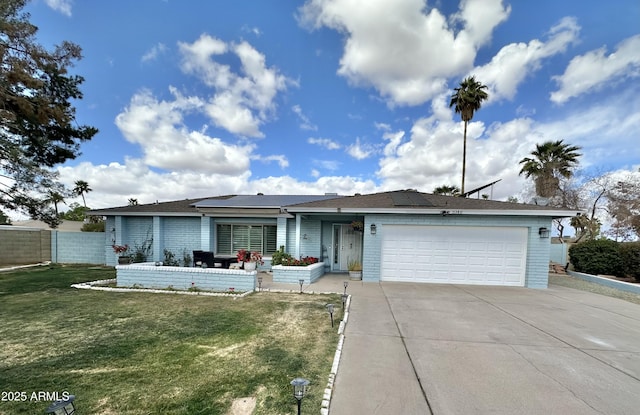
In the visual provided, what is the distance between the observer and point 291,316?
596 centimetres

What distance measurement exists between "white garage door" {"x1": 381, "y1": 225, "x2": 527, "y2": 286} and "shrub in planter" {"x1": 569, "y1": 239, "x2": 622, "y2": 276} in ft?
22.0

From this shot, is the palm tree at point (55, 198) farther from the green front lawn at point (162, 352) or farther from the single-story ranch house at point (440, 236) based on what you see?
the single-story ranch house at point (440, 236)

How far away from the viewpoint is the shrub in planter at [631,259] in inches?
455

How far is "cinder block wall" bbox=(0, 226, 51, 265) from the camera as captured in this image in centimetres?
1374

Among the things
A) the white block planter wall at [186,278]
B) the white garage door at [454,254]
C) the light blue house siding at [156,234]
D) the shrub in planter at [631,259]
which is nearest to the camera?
the white block planter wall at [186,278]

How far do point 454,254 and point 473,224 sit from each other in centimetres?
136

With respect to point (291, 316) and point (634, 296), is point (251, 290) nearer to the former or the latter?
point (291, 316)

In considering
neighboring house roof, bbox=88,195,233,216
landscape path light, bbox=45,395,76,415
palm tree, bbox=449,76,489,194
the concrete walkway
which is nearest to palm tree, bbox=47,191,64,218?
neighboring house roof, bbox=88,195,233,216

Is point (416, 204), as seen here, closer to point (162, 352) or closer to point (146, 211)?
point (162, 352)

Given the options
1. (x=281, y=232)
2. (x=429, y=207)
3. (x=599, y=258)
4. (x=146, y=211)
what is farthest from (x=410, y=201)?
(x=146, y=211)

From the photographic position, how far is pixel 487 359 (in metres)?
4.00

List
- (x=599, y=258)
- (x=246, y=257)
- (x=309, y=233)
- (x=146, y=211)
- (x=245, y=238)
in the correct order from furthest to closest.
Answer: (x=599, y=258) → (x=146, y=211) → (x=245, y=238) → (x=309, y=233) → (x=246, y=257)

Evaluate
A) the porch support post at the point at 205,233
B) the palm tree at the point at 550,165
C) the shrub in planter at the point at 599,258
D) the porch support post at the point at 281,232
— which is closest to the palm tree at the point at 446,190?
the palm tree at the point at 550,165

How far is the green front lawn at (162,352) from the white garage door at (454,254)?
162 inches
